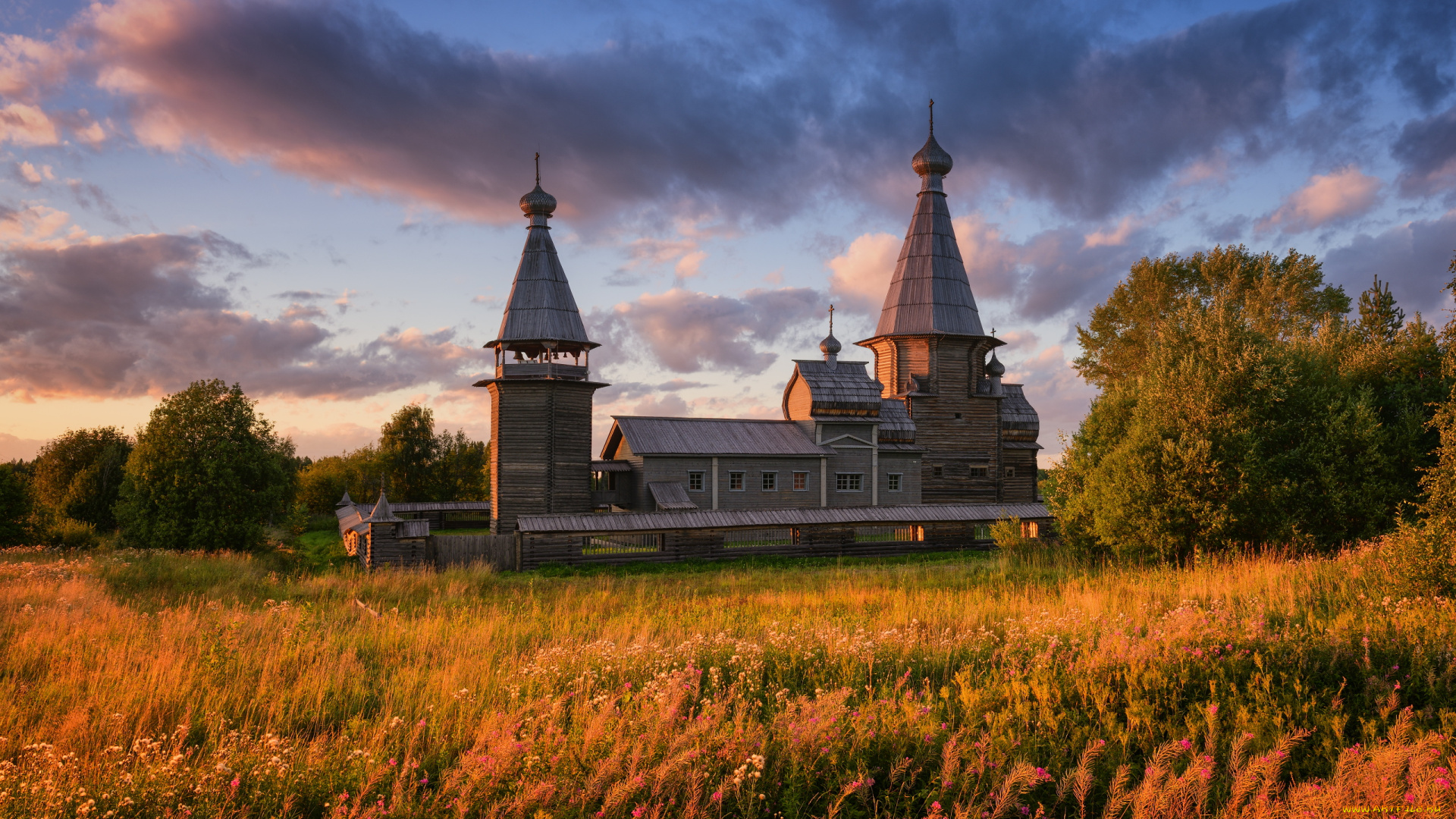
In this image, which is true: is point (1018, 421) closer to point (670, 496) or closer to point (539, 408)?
point (670, 496)

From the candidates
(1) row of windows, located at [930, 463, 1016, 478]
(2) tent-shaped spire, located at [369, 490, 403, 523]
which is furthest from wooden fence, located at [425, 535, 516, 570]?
(1) row of windows, located at [930, 463, 1016, 478]

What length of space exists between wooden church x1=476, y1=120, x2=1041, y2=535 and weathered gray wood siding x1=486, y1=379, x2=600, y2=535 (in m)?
0.05

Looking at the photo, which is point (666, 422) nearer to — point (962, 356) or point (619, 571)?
point (619, 571)

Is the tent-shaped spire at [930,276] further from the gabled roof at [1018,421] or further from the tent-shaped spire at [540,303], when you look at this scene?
the tent-shaped spire at [540,303]

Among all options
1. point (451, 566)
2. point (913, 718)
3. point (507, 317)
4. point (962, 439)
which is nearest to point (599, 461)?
point (507, 317)

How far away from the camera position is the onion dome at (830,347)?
34.7 m

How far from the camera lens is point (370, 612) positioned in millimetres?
10766

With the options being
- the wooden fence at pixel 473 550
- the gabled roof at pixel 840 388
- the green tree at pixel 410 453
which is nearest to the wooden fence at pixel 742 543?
the wooden fence at pixel 473 550

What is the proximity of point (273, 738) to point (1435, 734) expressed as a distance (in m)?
7.45

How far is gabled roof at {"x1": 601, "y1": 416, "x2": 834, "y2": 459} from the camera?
29203 millimetres

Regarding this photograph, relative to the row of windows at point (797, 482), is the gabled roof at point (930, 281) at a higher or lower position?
higher

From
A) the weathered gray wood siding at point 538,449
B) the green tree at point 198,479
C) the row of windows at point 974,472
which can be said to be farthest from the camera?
the row of windows at point 974,472

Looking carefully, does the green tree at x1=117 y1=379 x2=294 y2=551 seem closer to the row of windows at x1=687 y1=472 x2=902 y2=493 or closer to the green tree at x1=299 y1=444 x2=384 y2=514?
the row of windows at x1=687 y1=472 x2=902 y2=493

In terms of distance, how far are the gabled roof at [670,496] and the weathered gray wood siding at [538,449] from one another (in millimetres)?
2449
